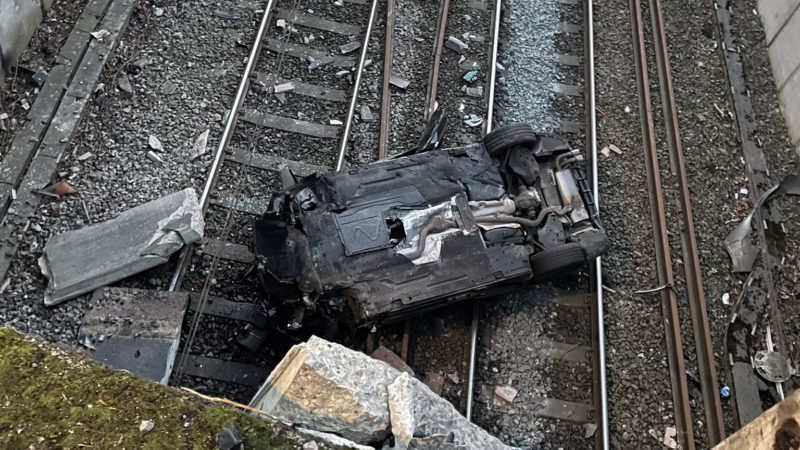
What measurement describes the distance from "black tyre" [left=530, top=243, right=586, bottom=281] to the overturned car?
1 cm

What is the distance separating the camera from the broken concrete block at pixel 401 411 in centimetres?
514

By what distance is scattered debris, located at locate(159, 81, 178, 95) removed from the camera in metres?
8.37

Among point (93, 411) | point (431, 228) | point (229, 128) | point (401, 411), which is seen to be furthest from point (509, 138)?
point (93, 411)

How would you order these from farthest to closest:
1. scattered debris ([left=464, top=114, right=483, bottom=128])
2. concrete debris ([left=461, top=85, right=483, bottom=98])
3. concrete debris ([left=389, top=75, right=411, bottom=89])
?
concrete debris ([left=461, top=85, right=483, bottom=98])
concrete debris ([left=389, top=75, right=411, bottom=89])
scattered debris ([left=464, top=114, right=483, bottom=128])

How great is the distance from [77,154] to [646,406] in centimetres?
703

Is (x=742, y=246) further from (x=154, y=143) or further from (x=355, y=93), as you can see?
(x=154, y=143)

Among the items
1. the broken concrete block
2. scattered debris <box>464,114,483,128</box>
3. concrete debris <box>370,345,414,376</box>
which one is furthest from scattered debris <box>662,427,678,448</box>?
scattered debris <box>464,114,483,128</box>

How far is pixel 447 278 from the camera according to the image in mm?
6684

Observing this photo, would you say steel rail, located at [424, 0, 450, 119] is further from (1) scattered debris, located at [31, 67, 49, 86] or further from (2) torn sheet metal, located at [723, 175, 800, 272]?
(1) scattered debris, located at [31, 67, 49, 86]

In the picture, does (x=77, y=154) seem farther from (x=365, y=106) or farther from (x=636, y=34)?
(x=636, y=34)

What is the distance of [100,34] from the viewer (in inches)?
341

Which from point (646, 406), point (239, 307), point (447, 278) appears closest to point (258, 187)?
point (239, 307)

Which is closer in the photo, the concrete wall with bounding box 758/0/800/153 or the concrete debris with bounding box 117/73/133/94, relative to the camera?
the concrete debris with bounding box 117/73/133/94

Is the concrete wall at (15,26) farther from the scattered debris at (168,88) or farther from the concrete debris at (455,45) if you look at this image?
the concrete debris at (455,45)
